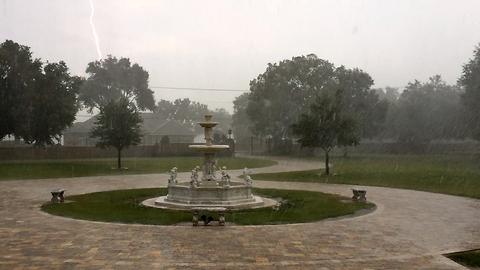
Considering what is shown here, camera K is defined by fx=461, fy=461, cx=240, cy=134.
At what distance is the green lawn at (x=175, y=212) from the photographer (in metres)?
13.7

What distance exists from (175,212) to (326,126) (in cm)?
1794

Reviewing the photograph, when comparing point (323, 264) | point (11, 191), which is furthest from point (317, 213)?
point (11, 191)

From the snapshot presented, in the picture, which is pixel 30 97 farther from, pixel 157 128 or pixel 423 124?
pixel 423 124

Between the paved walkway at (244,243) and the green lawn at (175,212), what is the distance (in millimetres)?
822

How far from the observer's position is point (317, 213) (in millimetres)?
14914

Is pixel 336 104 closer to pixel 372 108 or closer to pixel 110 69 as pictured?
pixel 372 108

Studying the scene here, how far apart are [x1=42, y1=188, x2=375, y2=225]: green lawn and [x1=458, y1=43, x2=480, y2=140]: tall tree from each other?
96.8 ft

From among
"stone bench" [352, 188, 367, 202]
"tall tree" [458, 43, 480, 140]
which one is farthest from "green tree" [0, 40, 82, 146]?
"tall tree" [458, 43, 480, 140]

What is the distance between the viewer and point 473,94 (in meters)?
43.3

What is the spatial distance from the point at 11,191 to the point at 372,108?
4692cm

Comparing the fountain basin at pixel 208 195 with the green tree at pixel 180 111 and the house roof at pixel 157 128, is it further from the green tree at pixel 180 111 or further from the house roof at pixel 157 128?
the green tree at pixel 180 111

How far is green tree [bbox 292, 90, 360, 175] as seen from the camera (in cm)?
3098

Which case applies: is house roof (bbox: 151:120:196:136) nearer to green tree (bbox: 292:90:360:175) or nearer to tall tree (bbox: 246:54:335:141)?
tall tree (bbox: 246:54:335:141)

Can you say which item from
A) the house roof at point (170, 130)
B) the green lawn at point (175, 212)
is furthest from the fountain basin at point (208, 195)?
the house roof at point (170, 130)
